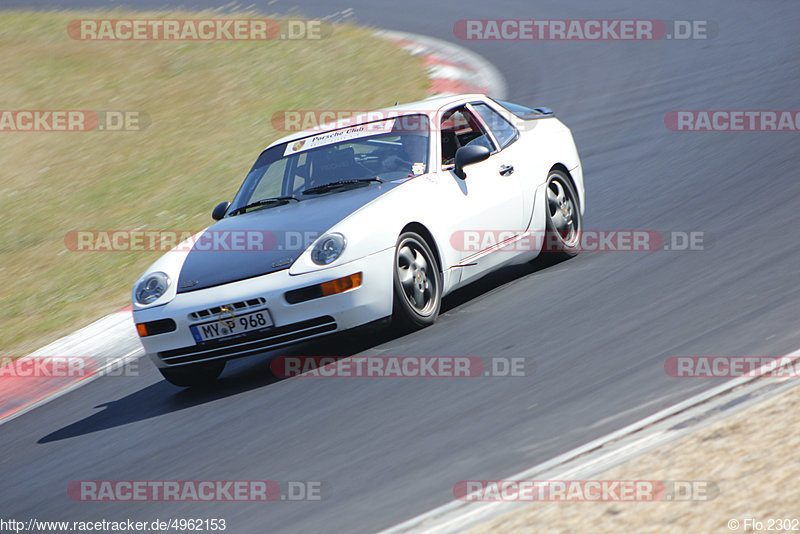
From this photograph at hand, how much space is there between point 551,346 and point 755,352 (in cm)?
121

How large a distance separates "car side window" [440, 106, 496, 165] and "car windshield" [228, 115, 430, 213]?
1.15 ft

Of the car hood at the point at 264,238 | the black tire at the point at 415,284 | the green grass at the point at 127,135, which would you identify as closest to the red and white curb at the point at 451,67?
the green grass at the point at 127,135

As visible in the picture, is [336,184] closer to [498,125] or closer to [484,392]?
[498,125]

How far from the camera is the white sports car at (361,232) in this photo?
6.16 metres

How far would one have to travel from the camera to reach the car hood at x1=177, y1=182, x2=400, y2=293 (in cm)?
630

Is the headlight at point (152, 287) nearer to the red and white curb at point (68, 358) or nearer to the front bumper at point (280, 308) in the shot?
the front bumper at point (280, 308)

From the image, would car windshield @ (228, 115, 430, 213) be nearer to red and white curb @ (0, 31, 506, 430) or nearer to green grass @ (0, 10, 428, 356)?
red and white curb @ (0, 31, 506, 430)

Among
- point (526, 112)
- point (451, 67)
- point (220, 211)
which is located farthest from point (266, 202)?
point (451, 67)

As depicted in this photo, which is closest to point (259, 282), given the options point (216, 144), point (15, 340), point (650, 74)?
point (15, 340)

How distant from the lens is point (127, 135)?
1609 cm

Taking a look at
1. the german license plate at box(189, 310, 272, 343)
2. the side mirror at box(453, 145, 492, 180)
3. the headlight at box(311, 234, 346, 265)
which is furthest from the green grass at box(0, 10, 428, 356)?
the side mirror at box(453, 145, 492, 180)

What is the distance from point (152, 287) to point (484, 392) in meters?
2.25

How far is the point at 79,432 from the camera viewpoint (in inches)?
250

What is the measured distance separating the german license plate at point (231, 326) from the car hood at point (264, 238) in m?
0.23
